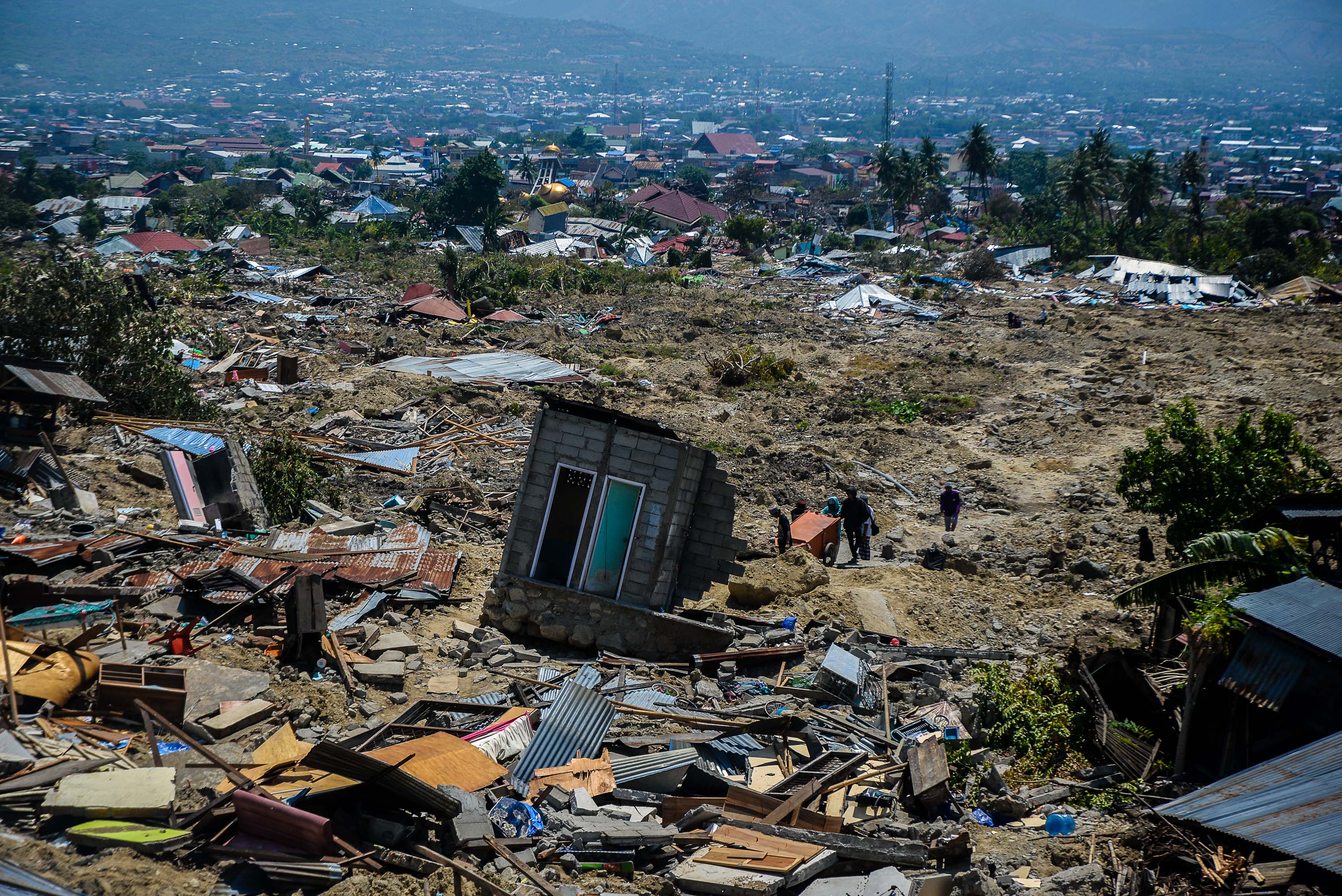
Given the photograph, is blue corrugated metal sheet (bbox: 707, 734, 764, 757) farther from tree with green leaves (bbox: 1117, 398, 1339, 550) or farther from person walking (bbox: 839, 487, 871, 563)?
person walking (bbox: 839, 487, 871, 563)

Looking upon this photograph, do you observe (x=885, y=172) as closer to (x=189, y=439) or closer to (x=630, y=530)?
(x=189, y=439)

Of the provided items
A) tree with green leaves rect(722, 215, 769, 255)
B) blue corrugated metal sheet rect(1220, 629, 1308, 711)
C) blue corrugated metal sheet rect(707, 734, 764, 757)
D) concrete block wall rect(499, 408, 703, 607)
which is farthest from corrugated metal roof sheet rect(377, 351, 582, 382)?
tree with green leaves rect(722, 215, 769, 255)

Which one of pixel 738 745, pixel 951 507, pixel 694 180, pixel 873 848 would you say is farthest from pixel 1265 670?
pixel 694 180

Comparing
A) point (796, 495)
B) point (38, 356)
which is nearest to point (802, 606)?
point (796, 495)

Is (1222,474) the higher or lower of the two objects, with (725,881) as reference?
higher

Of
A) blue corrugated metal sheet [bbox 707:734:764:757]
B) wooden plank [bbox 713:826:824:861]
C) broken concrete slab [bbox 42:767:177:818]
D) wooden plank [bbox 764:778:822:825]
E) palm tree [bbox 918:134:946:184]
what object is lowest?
blue corrugated metal sheet [bbox 707:734:764:757]

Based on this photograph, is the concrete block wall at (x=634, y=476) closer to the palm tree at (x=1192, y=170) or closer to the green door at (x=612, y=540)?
the green door at (x=612, y=540)

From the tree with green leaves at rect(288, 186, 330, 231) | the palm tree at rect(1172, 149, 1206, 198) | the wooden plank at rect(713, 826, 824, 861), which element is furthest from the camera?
the tree with green leaves at rect(288, 186, 330, 231)

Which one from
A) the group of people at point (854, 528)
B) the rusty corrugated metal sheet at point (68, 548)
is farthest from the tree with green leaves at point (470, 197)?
the rusty corrugated metal sheet at point (68, 548)
